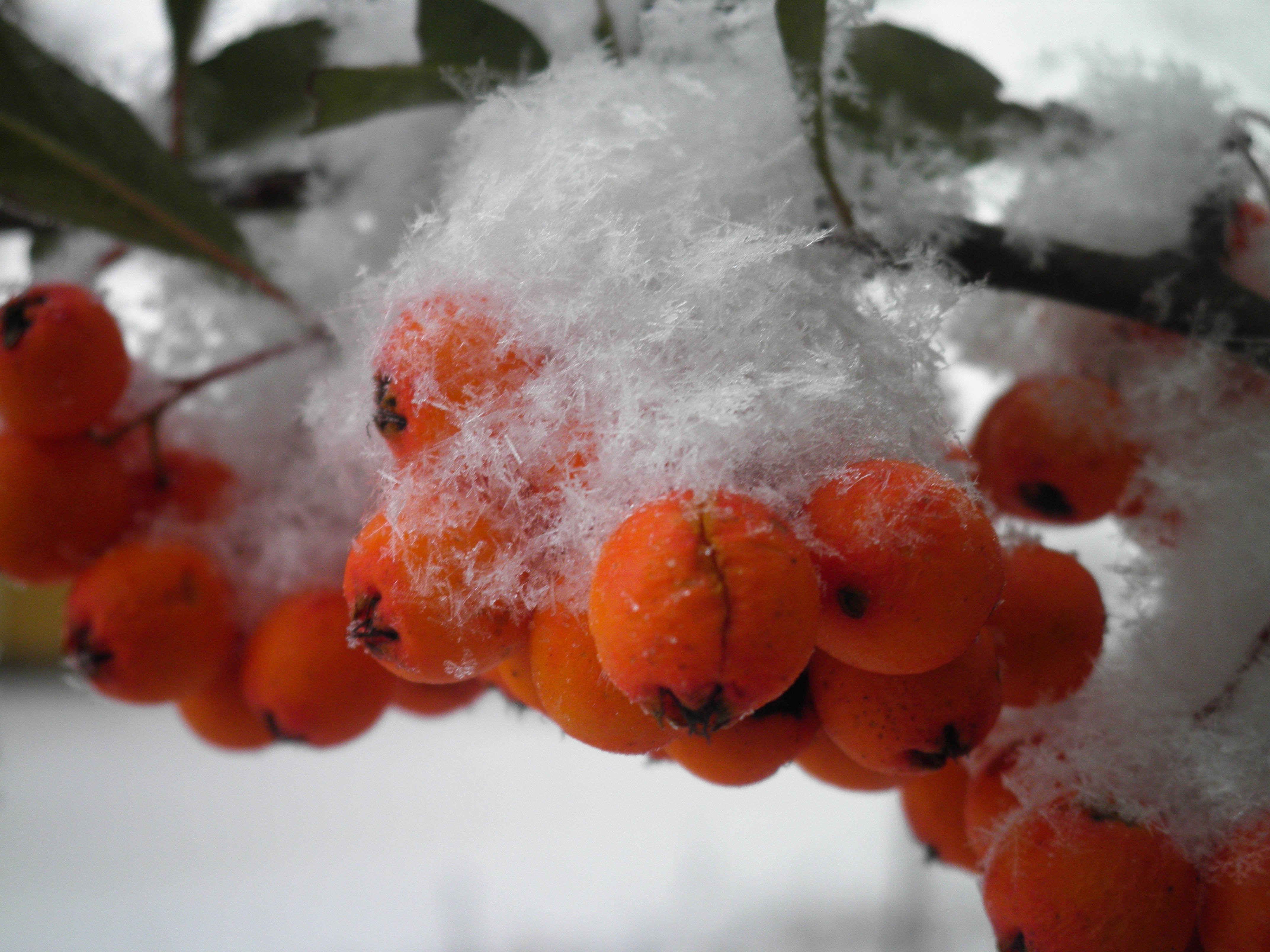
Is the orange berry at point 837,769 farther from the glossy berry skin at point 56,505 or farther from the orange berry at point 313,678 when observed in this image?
the glossy berry skin at point 56,505

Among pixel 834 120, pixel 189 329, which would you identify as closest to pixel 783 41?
pixel 834 120

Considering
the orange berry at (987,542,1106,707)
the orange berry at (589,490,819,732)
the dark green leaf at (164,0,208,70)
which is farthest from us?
the dark green leaf at (164,0,208,70)

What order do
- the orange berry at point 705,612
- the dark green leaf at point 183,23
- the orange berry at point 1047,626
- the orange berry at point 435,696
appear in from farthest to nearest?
the dark green leaf at point 183,23
the orange berry at point 435,696
the orange berry at point 1047,626
the orange berry at point 705,612

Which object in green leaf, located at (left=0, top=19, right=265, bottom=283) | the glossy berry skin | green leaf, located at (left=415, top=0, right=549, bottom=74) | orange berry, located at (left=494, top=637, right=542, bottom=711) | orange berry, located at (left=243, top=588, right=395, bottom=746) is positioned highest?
green leaf, located at (left=415, top=0, right=549, bottom=74)

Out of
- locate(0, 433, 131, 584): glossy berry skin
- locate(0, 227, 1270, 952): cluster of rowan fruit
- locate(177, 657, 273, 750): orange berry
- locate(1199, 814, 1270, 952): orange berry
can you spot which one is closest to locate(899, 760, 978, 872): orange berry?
locate(0, 227, 1270, 952): cluster of rowan fruit

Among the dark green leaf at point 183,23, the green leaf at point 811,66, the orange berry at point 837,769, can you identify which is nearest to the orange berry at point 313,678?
the orange berry at point 837,769

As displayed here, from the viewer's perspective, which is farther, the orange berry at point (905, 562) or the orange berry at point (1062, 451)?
the orange berry at point (1062, 451)

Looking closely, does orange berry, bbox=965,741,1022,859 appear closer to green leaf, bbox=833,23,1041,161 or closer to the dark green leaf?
green leaf, bbox=833,23,1041,161
